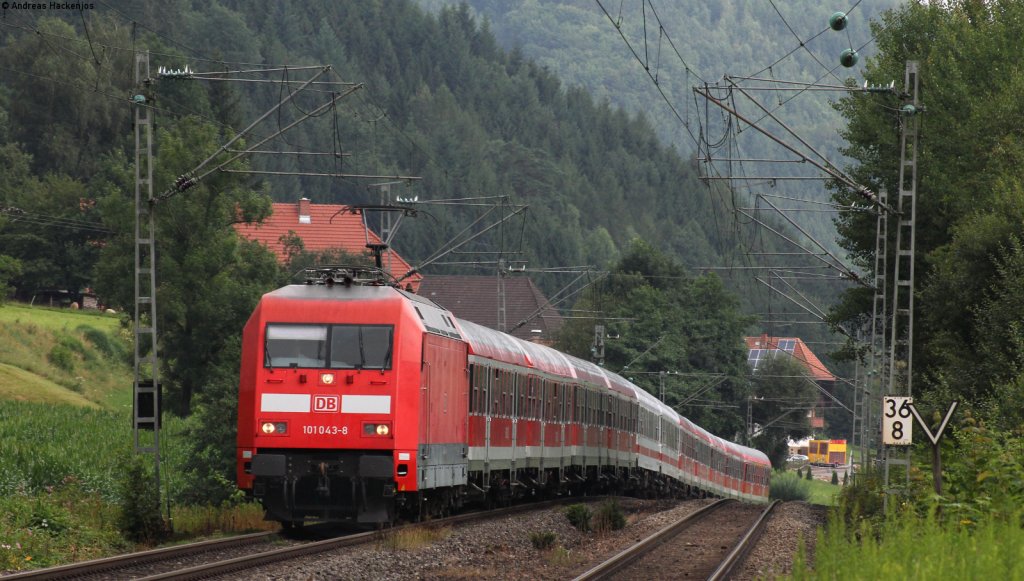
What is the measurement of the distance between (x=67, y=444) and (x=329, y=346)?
21385 mm

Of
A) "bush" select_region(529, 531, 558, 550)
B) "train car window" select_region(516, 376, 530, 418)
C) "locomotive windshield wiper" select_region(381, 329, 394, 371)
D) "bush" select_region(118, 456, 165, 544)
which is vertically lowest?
"bush" select_region(529, 531, 558, 550)

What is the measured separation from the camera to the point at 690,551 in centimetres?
2145

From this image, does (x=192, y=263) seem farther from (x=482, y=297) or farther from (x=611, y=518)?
(x=482, y=297)

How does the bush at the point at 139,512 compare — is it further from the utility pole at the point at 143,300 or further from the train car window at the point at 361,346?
the train car window at the point at 361,346

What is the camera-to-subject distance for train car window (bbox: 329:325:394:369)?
20.3 metres

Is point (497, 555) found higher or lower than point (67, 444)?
higher

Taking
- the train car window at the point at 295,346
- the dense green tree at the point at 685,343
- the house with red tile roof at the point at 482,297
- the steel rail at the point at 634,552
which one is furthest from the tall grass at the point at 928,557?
the house with red tile roof at the point at 482,297

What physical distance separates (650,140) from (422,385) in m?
180

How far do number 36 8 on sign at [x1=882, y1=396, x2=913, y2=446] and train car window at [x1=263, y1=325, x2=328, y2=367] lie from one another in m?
7.90

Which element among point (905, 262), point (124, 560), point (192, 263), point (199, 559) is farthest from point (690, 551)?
point (192, 263)

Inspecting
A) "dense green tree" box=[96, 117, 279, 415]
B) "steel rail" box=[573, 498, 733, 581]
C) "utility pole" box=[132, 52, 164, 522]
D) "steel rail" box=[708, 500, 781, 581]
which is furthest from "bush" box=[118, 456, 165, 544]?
"dense green tree" box=[96, 117, 279, 415]

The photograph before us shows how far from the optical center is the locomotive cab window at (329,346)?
20.3 m

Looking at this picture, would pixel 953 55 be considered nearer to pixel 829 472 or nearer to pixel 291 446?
pixel 291 446

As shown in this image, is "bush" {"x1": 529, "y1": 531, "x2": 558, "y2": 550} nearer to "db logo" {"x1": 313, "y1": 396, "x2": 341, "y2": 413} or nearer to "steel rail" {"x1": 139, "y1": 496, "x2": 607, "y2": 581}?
"steel rail" {"x1": 139, "y1": 496, "x2": 607, "y2": 581}
